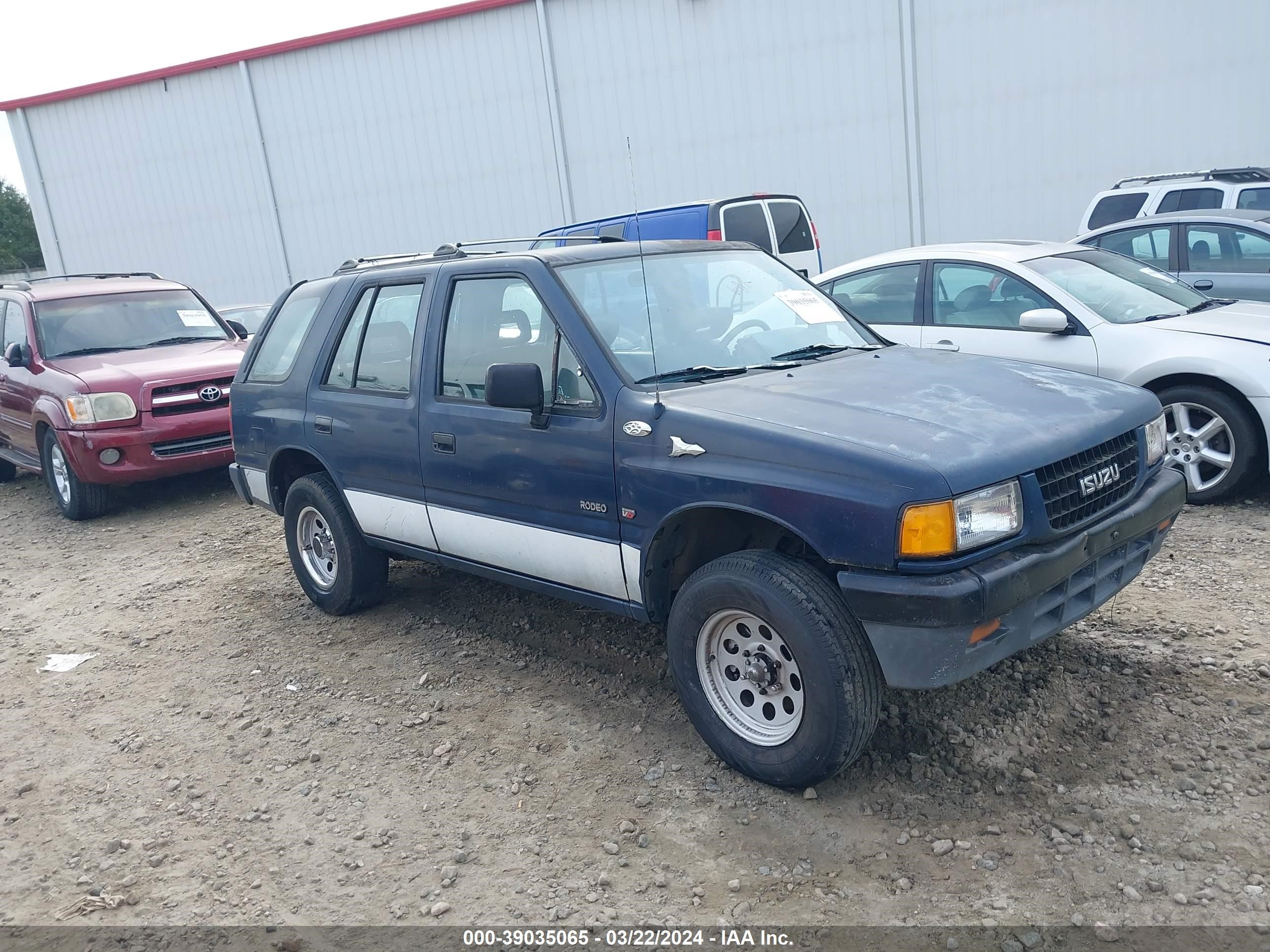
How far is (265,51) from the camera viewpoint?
796 inches

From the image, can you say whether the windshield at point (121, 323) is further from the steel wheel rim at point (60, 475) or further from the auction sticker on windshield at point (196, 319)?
the steel wheel rim at point (60, 475)

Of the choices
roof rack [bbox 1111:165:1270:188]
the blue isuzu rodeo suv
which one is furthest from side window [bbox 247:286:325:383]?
roof rack [bbox 1111:165:1270:188]

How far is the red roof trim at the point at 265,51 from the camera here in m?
18.4

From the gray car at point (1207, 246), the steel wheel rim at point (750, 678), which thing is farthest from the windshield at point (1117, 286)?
the steel wheel rim at point (750, 678)

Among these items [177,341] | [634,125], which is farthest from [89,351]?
[634,125]

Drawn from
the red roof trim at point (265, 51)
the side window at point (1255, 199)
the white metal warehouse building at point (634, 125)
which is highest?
the red roof trim at point (265, 51)

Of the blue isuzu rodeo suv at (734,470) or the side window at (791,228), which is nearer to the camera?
the blue isuzu rodeo suv at (734,470)

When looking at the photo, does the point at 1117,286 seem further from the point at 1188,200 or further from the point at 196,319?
the point at 196,319

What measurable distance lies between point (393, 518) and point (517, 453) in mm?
1098

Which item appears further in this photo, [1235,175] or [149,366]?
[1235,175]

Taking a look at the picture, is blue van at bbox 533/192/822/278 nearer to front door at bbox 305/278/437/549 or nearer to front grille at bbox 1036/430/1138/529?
front door at bbox 305/278/437/549

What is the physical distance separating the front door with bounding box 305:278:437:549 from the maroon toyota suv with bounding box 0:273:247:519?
367 cm

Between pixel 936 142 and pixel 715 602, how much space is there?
14.5 metres

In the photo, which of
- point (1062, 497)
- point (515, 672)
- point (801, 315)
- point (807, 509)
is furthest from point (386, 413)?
point (1062, 497)
